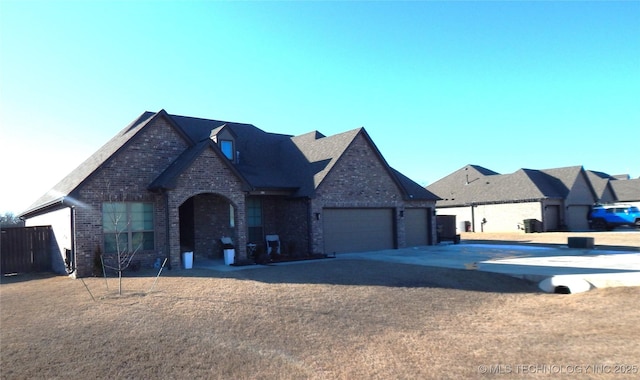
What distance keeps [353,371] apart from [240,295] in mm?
5032

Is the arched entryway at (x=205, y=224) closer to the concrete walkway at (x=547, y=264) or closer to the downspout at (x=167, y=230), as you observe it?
the concrete walkway at (x=547, y=264)

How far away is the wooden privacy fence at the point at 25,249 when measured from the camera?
17.4m

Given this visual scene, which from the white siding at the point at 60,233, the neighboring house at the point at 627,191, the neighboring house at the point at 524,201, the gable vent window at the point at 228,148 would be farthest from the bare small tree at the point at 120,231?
the neighboring house at the point at 627,191

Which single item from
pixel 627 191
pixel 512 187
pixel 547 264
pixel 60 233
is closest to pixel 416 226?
pixel 547 264

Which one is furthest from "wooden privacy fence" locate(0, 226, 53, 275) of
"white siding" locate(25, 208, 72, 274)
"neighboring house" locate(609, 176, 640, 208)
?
"neighboring house" locate(609, 176, 640, 208)

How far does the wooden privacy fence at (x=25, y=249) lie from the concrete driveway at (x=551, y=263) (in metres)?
12.6

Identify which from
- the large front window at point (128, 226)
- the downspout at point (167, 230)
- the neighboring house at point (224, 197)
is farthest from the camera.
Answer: the downspout at point (167, 230)

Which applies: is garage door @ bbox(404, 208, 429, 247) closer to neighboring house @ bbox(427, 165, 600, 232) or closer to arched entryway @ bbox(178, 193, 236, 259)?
arched entryway @ bbox(178, 193, 236, 259)

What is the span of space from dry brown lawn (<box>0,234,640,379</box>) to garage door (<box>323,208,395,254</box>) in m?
8.21

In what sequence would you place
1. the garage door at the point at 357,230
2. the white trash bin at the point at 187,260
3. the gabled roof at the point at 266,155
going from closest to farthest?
the white trash bin at the point at 187,260
the gabled roof at the point at 266,155
the garage door at the point at 357,230

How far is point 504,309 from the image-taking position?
10.0 m

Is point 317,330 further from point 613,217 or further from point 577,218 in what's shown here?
point 577,218

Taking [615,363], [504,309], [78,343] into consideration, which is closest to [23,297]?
[78,343]

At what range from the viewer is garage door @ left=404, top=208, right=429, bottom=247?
24547 millimetres
